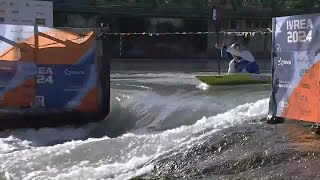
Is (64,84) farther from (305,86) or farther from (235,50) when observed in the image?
(235,50)

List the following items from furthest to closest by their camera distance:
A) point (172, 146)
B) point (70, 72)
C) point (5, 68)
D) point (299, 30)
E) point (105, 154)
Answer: point (70, 72) → point (5, 68) → point (105, 154) → point (172, 146) → point (299, 30)

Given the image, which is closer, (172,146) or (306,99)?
(306,99)

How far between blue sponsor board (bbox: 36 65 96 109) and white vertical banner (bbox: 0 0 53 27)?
1137 cm

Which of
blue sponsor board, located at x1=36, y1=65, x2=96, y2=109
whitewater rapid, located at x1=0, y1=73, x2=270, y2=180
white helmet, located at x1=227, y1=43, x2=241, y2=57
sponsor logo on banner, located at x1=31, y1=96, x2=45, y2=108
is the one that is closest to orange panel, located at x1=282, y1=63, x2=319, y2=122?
whitewater rapid, located at x1=0, y1=73, x2=270, y2=180

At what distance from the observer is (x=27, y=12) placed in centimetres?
2534

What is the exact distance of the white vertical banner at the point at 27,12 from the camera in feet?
83.2

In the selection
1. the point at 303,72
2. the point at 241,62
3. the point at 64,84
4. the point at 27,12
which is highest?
the point at 27,12

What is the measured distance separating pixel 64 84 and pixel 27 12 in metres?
11.7

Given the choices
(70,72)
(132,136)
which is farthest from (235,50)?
(132,136)

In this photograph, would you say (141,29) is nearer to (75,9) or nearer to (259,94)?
(75,9)

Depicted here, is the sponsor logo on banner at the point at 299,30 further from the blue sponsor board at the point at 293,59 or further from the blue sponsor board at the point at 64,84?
the blue sponsor board at the point at 64,84

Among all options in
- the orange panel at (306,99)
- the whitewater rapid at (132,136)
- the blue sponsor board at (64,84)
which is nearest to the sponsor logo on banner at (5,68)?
the blue sponsor board at (64,84)

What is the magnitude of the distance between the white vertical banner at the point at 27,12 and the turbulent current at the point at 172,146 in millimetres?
10462

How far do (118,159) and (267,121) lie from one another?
10.2 ft
